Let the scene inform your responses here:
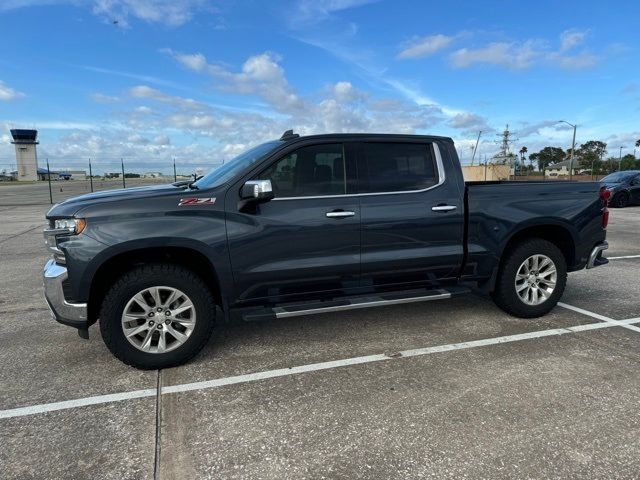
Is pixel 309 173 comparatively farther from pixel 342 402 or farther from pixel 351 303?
pixel 342 402

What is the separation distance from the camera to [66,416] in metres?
3.16

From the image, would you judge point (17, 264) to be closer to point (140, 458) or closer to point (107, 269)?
point (107, 269)

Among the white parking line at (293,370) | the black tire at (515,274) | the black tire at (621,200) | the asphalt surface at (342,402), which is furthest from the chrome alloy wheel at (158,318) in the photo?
the black tire at (621,200)

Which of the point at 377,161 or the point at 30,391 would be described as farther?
the point at 377,161

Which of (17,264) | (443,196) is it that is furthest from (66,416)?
(17,264)

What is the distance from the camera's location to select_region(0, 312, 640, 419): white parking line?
328 centimetres

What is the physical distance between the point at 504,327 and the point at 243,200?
2.93m

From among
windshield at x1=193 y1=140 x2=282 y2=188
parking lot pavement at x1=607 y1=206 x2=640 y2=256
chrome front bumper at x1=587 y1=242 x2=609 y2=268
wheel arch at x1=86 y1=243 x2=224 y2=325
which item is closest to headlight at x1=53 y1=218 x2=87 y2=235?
wheel arch at x1=86 y1=243 x2=224 y2=325

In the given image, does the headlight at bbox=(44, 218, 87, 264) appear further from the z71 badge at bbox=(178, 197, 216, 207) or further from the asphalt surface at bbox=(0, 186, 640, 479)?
the asphalt surface at bbox=(0, 186, 640, 479)

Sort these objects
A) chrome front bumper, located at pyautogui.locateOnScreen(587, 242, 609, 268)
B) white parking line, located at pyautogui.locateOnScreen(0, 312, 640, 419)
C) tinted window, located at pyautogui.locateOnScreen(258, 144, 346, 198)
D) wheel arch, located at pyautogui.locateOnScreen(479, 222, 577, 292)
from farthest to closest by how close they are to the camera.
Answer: chrome front bumper, located at pyautogui.locateOnScreen(587, 242, 609, 268), wheel arch, located at pyautogui.locateOnScreen(479, 222, 577, 292), tinted window, located at pyautogui.locateOnScreen(258, 144, 346, 198), white parking line, located at pyautogui.locateOnScreen(0, 312, 640, 419)

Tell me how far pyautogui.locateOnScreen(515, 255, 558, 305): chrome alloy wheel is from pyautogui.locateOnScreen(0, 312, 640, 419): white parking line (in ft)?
1.38

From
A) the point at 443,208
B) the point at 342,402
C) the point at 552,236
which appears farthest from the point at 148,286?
the point at 552,236

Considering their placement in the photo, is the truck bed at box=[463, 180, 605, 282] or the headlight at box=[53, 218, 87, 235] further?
the truck bed at box=[463, 180, 605, 282]

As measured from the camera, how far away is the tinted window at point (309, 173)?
407 centimetres
